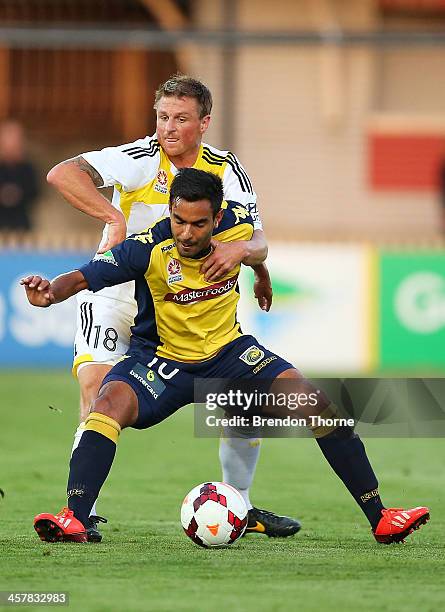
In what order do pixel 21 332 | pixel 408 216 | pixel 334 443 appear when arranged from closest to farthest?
1. pixel 334 443
2. pixel 21 332
3. pixel 408 216

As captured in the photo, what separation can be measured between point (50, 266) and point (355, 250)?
11.0 feet

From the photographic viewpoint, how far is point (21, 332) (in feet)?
49.7

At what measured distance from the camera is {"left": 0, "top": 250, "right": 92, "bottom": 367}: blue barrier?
49.3 feet

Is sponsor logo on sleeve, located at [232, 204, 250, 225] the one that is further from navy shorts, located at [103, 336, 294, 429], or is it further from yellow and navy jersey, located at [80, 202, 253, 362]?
navy shorts, located at [103, 336, 294, 429]

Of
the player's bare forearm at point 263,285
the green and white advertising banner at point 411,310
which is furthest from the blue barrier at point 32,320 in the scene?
the player's bare forearm at point 263,285

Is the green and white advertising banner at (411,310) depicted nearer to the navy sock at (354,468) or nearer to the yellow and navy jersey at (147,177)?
the yellow and navy jersey at (147,177)

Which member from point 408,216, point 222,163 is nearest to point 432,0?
point 408,216

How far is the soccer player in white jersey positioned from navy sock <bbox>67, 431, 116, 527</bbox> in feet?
1.39

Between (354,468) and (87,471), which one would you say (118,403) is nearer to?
(87,471)

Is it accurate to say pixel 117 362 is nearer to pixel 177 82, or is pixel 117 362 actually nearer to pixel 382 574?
pixel 177 82

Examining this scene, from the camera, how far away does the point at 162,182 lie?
682 cm

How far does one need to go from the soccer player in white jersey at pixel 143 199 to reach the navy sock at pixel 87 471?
0.42 m

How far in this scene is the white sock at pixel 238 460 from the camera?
6867 mm

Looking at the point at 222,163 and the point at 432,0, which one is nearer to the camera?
the point at 222,163
